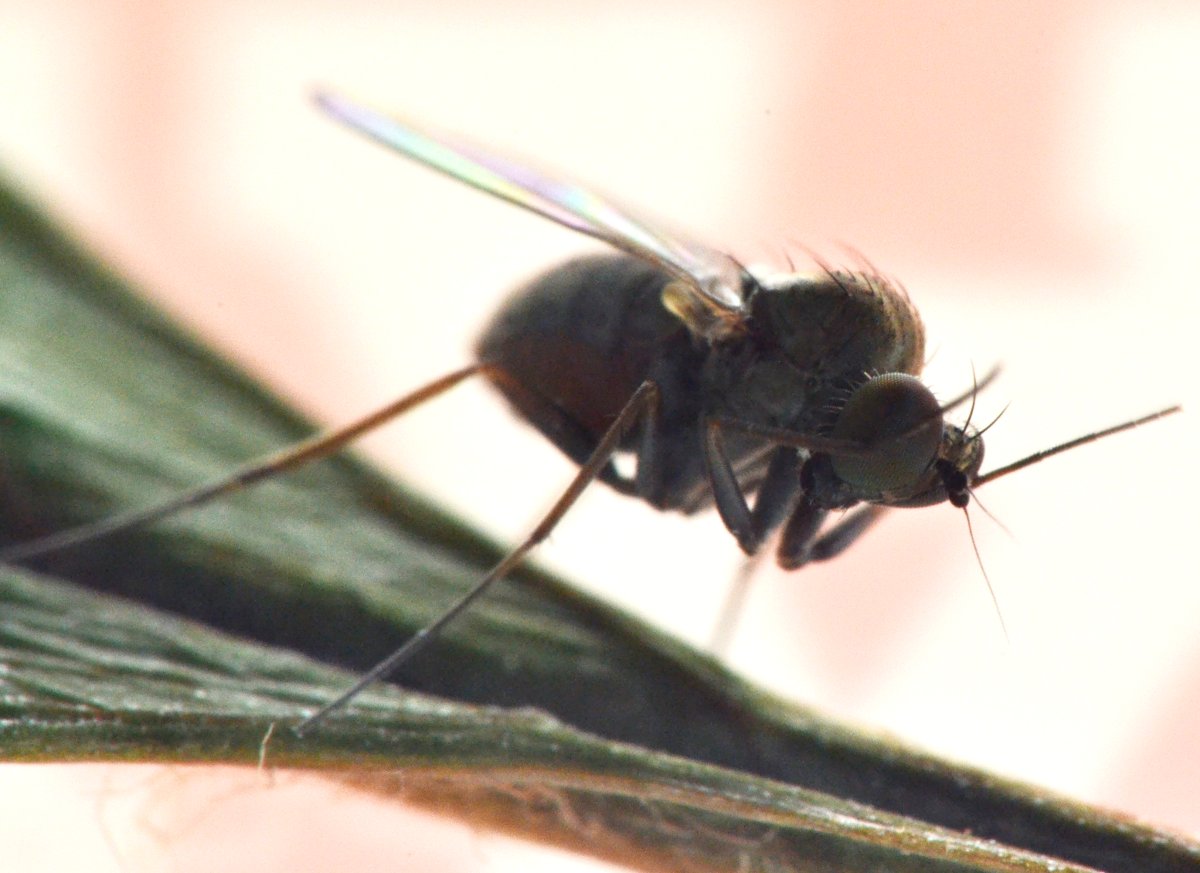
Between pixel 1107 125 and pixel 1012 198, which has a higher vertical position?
pixel 1107 125

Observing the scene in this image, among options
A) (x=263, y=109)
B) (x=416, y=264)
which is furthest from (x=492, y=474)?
(x=263, y=109)

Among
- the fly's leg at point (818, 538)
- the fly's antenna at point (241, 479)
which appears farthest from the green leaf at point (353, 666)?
the fly's leg at point (818, 538)

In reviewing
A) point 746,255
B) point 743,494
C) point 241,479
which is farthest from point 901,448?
point 746,255

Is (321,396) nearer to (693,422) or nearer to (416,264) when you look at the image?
(416,264)

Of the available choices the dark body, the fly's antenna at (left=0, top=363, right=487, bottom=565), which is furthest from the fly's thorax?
the fly's antenna at (left=0, top=363, right=487, bottom=565)

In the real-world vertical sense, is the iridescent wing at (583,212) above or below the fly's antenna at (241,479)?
above

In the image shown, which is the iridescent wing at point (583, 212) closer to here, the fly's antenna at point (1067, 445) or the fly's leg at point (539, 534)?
the fly's leg at point (539, 534)
